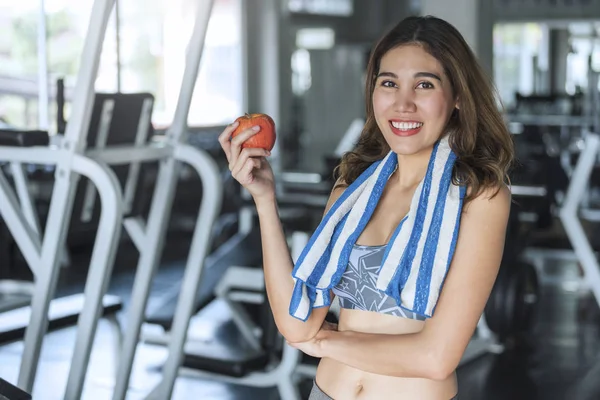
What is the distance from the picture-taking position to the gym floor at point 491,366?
158 inches

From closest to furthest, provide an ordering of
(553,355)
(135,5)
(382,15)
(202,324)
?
(553,355)
(202,324)
(135,5)
(382,15)

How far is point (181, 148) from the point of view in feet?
11.1

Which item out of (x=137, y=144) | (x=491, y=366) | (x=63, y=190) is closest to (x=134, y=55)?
(x=491, y=366)

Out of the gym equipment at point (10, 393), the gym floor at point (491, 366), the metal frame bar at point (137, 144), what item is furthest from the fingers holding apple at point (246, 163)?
the gym floor at point (491, 366)

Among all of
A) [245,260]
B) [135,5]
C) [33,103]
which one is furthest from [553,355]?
[135,5]

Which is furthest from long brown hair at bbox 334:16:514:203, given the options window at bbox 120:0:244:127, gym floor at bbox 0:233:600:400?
window at bbox 120:0:244:127

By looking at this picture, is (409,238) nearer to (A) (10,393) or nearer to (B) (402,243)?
(B) (402,243)

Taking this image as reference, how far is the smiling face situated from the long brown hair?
0.07ft

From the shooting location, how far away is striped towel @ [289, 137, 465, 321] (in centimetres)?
145

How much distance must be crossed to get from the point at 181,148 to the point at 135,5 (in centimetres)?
685

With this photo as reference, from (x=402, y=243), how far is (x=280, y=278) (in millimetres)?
271

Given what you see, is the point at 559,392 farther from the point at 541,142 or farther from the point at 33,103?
the point at 33,103

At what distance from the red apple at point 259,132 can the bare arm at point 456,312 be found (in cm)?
38

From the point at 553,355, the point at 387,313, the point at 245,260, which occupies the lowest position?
the point at 553,355
